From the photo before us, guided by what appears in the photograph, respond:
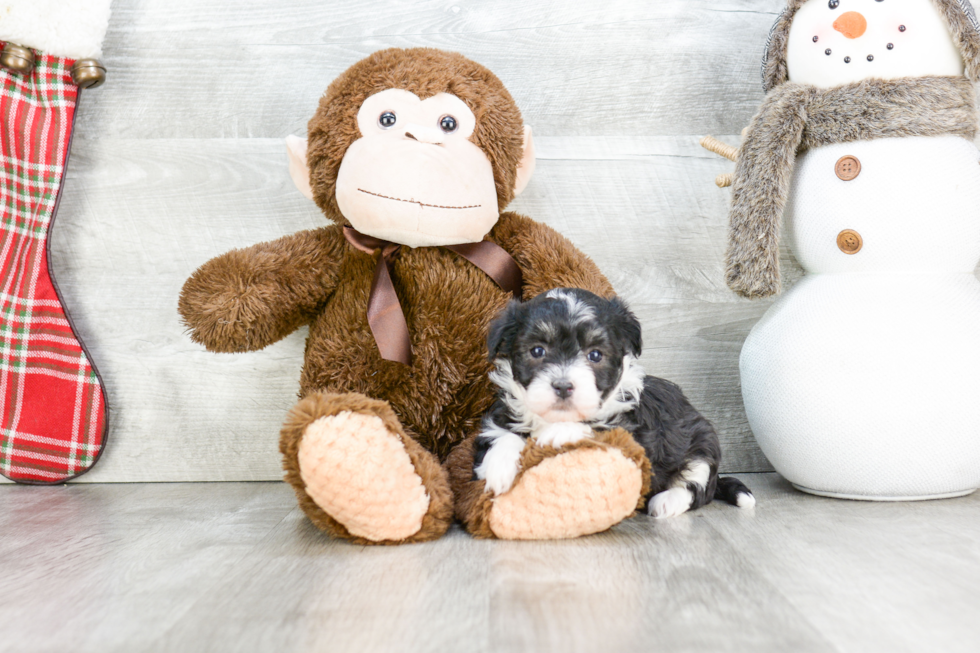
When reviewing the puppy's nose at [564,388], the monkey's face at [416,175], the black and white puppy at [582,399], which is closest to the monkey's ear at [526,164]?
the monkey's face at [416,175]

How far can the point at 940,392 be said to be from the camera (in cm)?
140

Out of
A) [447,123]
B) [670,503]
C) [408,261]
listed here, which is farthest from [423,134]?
[670,503]

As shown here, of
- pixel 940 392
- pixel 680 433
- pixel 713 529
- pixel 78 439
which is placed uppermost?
pixel 940 392

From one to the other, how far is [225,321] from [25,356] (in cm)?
58

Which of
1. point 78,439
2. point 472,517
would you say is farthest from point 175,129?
point 472,517

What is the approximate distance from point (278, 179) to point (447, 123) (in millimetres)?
562

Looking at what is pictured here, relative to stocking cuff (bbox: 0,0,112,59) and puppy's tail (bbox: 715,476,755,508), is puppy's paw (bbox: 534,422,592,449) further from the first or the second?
stocking cuff (bbox: 0,0,112,59)

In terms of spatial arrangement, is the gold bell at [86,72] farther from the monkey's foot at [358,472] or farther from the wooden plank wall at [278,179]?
the monkey's foot at [358,472]

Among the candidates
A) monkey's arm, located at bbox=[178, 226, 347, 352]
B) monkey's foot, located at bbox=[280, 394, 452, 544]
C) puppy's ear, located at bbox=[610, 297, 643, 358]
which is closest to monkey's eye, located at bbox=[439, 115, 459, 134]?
monkey's arm, located at bbox=[178, 226, 347, 352]

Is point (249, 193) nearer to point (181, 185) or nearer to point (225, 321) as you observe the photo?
point (181, 185)

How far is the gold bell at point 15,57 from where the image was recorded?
1648 millimetres

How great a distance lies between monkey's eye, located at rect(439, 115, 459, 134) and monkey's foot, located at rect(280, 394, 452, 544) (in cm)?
57

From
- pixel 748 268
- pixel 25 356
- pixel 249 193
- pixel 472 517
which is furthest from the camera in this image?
pixel 249 193

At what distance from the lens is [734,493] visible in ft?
4.91
